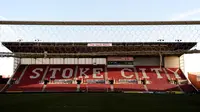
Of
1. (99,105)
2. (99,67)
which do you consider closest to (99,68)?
(99,67)

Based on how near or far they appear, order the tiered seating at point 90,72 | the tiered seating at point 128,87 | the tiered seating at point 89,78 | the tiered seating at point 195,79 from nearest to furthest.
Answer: the tiered seating at point 128,87 → the tiered seating at point 89,78 → the tiered seating at point 195,79 → the tiered seating at point 90,72

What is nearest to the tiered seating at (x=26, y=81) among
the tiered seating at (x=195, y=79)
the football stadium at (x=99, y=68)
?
the football stadium at (x=99, y=68)

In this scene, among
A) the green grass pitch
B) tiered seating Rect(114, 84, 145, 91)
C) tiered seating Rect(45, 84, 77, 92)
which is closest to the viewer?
the green grass pitch

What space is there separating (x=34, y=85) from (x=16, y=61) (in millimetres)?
9449

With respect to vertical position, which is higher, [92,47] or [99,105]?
[92,47]

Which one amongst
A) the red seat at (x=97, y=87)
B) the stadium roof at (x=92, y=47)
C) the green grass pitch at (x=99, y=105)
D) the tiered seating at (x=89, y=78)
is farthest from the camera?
the stadium roof at (x=92, y=47)

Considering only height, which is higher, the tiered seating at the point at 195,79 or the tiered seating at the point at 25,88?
the tiered seating at the point at 195,79

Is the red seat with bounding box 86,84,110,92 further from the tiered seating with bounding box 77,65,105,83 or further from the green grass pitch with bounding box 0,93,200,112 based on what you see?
the green grass pitch with bounding box 0,93,200,112

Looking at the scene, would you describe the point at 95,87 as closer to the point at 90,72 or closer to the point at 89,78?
the point at 89,78

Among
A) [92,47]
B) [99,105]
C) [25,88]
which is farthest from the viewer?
[92,47]

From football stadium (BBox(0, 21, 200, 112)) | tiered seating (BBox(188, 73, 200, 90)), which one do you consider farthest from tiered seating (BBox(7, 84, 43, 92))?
tiered seating (BBox(188, 73, 200, 90))

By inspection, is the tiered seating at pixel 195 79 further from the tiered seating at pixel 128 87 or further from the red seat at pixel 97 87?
the red seat at pixel 97 87

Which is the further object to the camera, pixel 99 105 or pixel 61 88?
pixel 61 88

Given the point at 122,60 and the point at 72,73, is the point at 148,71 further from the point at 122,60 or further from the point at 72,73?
the point at 72,73
